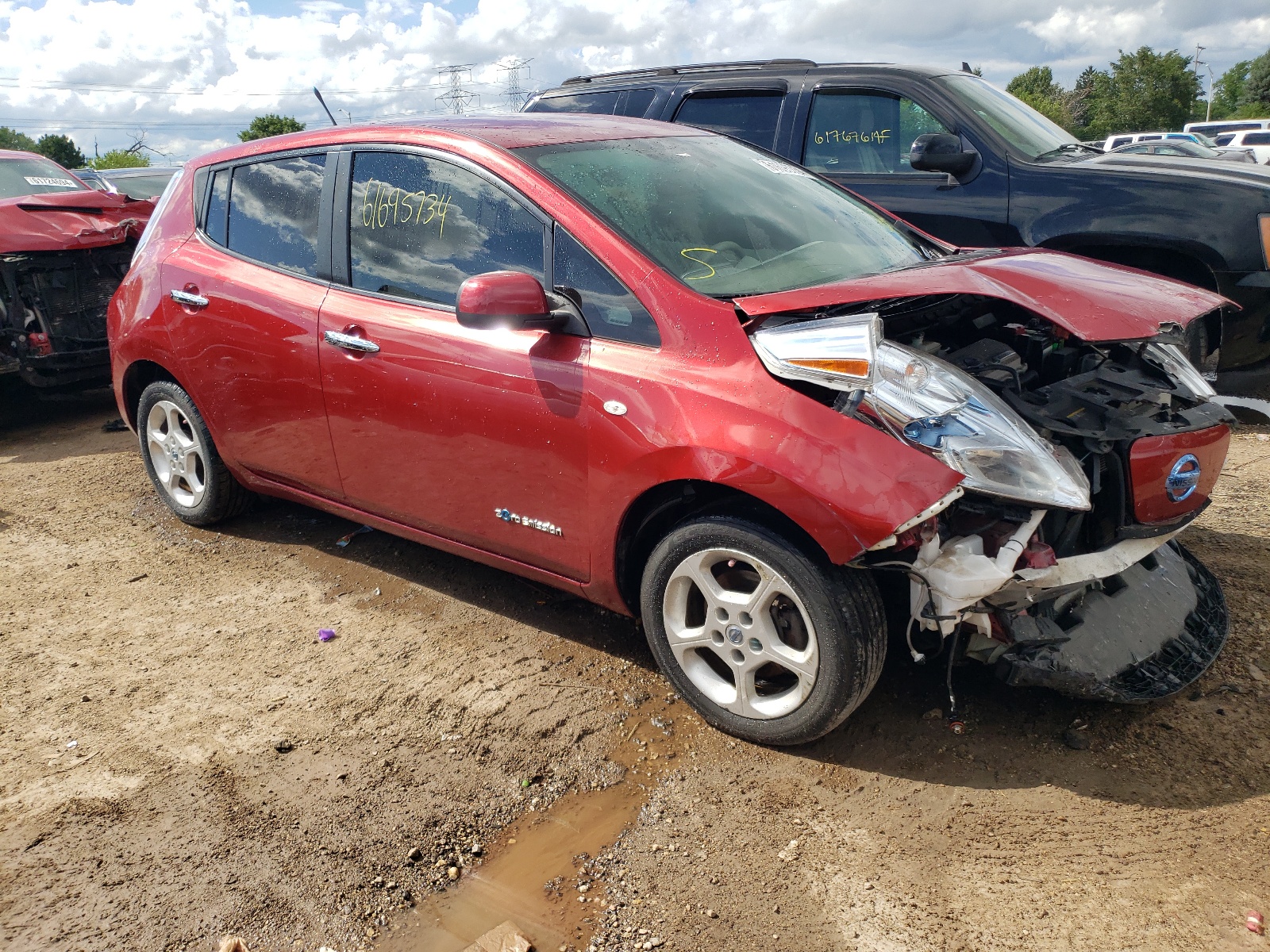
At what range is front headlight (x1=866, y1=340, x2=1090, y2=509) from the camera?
8.41ft

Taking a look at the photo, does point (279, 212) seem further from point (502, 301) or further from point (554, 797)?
point (554, 797)

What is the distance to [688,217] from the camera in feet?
11.1

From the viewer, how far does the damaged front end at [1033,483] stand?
262cm

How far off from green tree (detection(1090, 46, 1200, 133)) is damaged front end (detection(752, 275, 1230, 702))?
64.2 metres

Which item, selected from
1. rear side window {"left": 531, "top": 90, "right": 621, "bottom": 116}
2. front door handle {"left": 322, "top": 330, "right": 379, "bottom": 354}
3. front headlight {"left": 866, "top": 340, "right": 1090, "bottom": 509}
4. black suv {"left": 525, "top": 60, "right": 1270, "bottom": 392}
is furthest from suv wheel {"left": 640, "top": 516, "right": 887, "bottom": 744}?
rear side window {"left": 531, "top": 90, "right": 621, "bottom": 116}

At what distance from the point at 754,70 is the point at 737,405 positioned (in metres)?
4.64

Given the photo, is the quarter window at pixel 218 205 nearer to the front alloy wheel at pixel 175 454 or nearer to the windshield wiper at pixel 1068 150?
the front alloy wheel at pixel 175 454

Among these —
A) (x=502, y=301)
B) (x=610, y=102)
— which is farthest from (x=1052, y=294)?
(x=610, y=102)

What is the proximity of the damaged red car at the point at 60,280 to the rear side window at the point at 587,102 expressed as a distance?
3.33 meters

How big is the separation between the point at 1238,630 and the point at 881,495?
5.99 ft

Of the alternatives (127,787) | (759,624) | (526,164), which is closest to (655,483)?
(759,624)

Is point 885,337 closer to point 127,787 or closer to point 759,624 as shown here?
point 759,624

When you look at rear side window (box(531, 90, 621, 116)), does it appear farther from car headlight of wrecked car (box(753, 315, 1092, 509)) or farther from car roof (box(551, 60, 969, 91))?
car headlight of wrecked car (box(753, 315, 1092, 509))

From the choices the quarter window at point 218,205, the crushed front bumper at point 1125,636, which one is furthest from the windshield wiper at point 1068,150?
the quarter window at point 218,205
